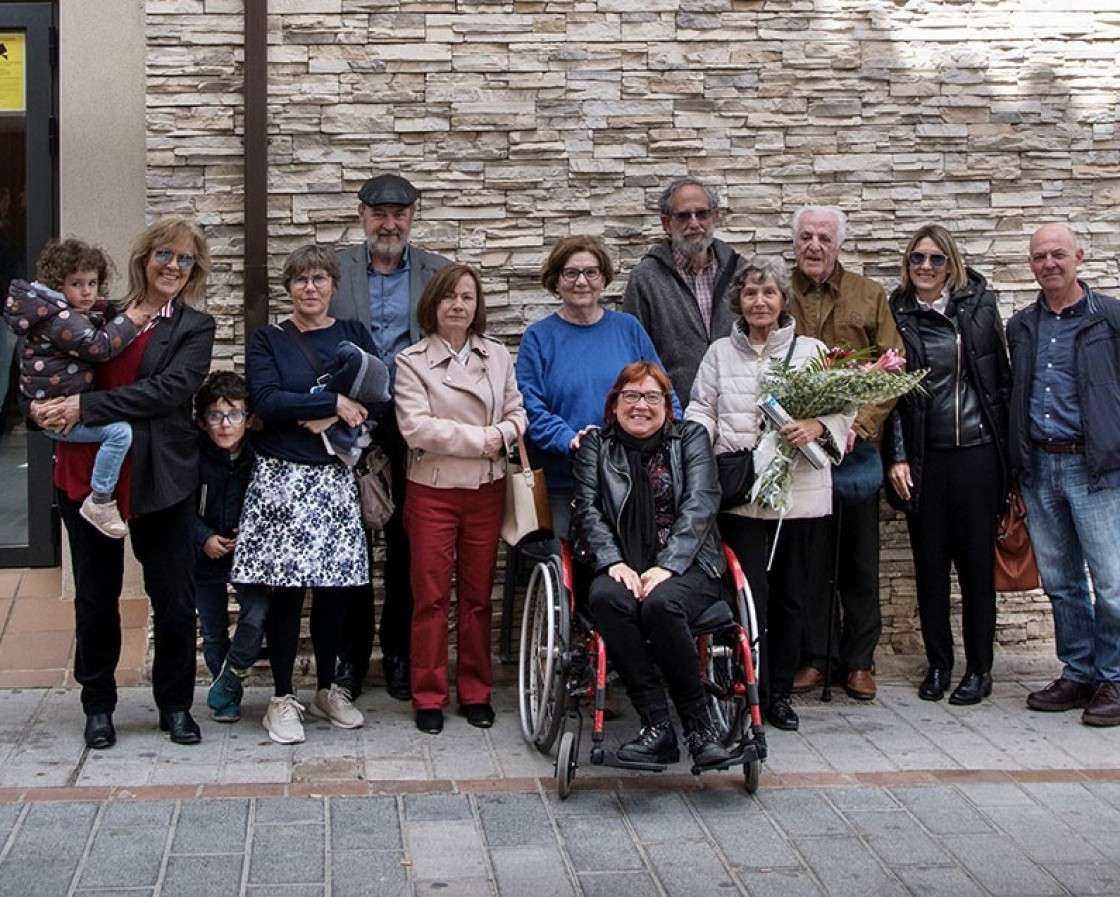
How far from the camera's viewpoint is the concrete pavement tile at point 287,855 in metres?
4.52

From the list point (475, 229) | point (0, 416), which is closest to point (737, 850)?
point (475, 229)

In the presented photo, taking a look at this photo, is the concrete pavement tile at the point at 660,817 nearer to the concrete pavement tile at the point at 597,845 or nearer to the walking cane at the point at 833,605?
the concrete pavement tile at the point at 597,845

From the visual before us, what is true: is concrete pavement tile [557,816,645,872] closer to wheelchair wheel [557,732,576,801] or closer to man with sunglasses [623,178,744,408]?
wheelchair wheel [557,732,576,801]

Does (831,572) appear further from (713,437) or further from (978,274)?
(978,274)

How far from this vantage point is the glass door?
23.9ft

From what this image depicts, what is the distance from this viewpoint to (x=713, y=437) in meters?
6.04

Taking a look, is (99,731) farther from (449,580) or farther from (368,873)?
(368,873)

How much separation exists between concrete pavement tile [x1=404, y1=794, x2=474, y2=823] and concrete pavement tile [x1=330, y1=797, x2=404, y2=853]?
0.05m

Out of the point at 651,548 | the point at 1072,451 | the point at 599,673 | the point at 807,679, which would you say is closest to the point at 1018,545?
the point at 1072,451

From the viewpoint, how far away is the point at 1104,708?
618 centimetres

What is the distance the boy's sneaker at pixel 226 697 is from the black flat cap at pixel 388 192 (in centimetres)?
187

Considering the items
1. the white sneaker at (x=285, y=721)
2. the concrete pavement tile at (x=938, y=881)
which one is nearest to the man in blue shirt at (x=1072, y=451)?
the concrete pavement tile at (x=938, y=881)

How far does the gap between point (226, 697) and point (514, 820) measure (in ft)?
4.80

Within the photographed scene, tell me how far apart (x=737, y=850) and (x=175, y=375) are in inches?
97.8
